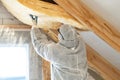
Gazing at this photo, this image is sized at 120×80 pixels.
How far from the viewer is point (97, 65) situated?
416 centimetres

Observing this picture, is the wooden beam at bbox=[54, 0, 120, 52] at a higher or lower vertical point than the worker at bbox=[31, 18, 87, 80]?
higher

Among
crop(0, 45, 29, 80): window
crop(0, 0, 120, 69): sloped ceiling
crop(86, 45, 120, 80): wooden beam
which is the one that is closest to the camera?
crop(0, 0, 120, 69): sloped ceiling

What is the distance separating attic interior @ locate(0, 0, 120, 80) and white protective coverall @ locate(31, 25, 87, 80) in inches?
10.6

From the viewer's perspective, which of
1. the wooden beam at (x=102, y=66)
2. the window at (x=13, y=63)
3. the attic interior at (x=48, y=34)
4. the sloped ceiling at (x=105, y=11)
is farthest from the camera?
the wooden beam at (x=102, y=66)

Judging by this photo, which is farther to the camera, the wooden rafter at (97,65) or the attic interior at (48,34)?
the wooden rafter at (97,65)

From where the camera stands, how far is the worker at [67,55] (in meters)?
2.81

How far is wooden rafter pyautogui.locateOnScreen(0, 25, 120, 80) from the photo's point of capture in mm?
3977

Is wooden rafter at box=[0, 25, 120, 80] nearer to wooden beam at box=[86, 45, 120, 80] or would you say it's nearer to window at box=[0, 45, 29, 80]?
wooden beam at box=[86, 45, 120, 80]

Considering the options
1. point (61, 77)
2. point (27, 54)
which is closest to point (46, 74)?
point (27, 54)

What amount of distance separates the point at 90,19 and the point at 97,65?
141 centimetres

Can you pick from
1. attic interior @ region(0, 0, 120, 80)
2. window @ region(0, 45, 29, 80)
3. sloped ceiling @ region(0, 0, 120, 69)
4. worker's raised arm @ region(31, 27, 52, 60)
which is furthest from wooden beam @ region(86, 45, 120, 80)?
worker's raised arm @ region(31, 27, 52, 60)

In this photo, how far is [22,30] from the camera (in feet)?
13.2

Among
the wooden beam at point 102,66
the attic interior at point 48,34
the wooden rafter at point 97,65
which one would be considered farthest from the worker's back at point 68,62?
the wooden beam at point 102,66

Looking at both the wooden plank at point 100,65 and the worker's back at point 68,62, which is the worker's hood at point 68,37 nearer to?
the worker's back at point 68,62
